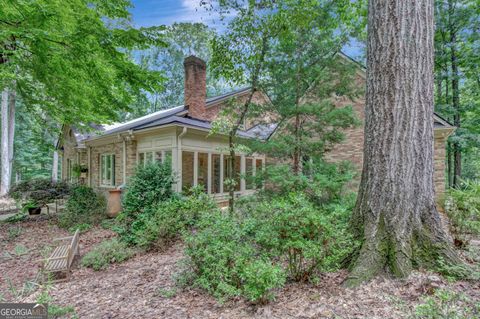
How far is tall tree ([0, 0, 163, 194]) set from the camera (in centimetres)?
555

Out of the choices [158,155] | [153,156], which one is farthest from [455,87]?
[153,156]

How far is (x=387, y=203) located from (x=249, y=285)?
184 cm

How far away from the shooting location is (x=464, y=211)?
4531 millimetres

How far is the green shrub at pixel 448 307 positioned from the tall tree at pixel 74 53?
6792mm

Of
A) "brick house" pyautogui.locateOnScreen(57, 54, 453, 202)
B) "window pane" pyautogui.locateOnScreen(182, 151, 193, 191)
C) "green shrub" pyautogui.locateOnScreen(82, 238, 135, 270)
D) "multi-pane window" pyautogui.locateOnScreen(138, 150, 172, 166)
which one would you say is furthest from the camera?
"window pane" pyautogui.locateOnScreen(182, 151, 193, 191)

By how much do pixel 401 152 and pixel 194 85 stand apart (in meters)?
10.3

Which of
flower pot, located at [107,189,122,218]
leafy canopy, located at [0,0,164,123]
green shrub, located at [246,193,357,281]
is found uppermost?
leafy canopy, located at [0,0,164,123]

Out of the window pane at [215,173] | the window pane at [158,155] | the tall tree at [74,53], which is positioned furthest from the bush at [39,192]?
the window pane at [215,173]

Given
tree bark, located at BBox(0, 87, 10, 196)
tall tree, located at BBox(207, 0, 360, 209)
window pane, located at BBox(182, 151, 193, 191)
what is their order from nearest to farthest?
tall tree, located at BBox(207, 0, 360, 209) < window pane, located at BBox(182, 151, 193, 191) < tree bark, located at BBox(0, 87, 10, 196)

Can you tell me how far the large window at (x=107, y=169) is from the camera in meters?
12.2

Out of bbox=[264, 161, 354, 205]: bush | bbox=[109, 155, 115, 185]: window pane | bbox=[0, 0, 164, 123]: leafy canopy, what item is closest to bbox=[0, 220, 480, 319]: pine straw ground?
bbox=[264, 161, 354, 205]: bush

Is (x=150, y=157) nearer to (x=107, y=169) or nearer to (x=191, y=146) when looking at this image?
(x=191, y=146)

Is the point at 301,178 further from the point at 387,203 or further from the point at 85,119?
the point at 85,119

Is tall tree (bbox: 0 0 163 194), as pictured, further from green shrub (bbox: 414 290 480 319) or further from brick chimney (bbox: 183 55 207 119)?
green shrub (bbox: 414 290 480 319)
